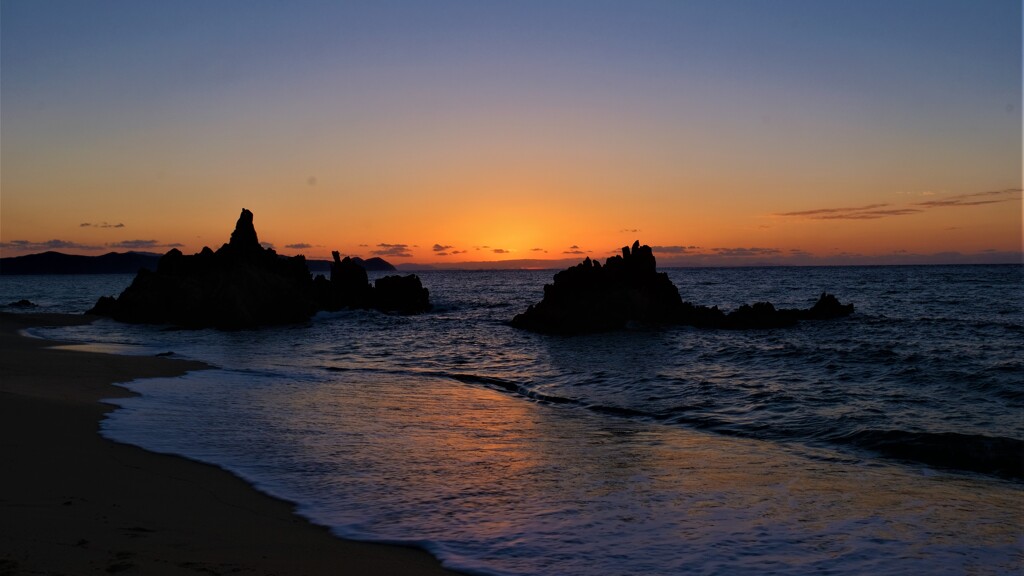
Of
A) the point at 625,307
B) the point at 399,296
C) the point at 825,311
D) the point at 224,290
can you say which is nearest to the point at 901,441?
the point at 625,307

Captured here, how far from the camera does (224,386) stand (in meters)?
17.8

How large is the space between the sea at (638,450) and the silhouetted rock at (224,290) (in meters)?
17.1

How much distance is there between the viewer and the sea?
6828 mm

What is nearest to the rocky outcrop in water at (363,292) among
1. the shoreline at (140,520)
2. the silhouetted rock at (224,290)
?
the silhouetted rock at (224,290)

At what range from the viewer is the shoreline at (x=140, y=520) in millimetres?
5793

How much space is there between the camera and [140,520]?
6.87 meters

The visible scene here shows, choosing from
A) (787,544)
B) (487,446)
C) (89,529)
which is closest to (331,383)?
(487,446)

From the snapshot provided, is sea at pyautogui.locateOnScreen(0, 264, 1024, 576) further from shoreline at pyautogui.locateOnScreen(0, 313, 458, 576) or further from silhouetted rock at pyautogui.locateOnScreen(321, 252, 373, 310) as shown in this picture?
silhouetted rock at pyautogui.locateOnScreen(321, 252, 373, 310)

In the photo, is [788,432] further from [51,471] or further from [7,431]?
[7,431]

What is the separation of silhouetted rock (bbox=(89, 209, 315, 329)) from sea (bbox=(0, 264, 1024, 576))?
17088mm

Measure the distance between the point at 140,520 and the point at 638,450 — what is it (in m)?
6.87

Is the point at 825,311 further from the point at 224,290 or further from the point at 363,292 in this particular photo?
the point at 224,290

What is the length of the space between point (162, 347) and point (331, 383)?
1412 cm

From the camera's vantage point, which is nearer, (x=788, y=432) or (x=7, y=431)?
(x=7, y=431)
